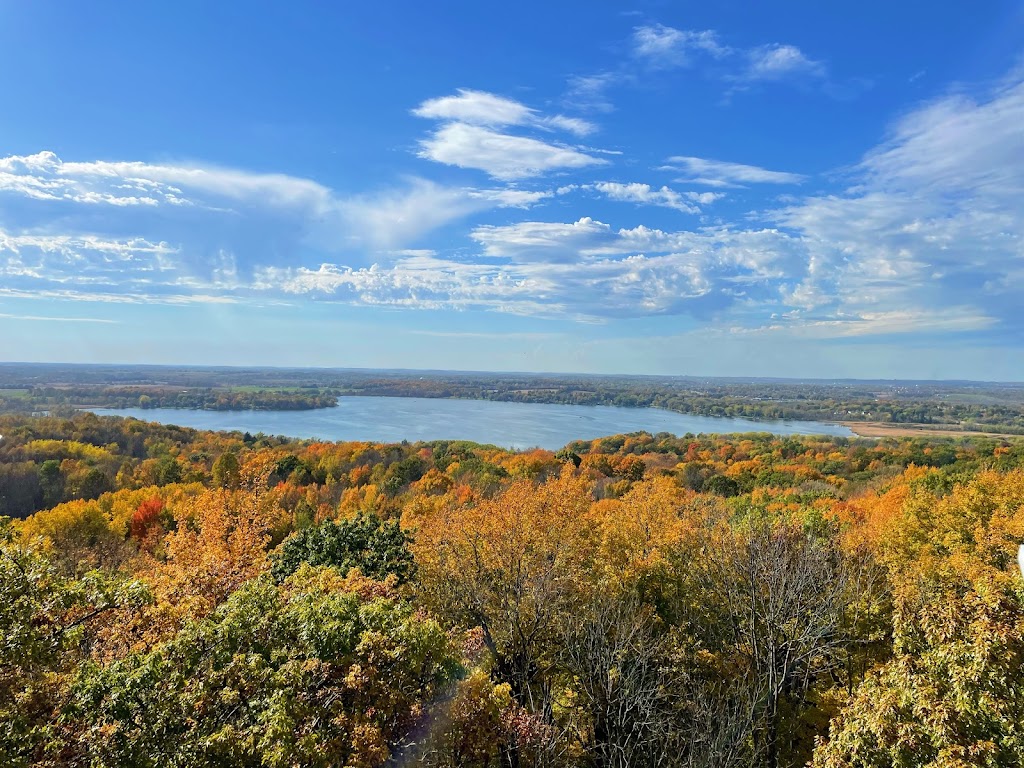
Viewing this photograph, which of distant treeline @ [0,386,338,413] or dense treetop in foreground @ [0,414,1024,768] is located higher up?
dense treetop in foreground @ [0,414,1024,768]

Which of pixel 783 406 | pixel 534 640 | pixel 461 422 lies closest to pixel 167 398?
pixel 461 422

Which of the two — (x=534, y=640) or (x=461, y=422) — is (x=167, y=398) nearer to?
(x=461, y=422)

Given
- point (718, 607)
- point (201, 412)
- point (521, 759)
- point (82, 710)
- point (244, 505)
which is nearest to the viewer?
point (82, 710)

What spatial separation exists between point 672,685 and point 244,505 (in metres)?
12.2

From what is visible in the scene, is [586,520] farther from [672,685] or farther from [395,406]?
[395,406]

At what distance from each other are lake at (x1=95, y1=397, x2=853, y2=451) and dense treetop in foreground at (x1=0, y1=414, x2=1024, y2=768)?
197ft

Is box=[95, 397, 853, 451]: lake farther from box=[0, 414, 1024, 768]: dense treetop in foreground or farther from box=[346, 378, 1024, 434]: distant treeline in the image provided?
box=[0, 414, 1024, 768]: dense treetop in foreground

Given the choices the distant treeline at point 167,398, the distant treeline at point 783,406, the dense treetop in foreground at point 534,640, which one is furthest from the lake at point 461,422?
the dense treetop in foreground at point 534,640

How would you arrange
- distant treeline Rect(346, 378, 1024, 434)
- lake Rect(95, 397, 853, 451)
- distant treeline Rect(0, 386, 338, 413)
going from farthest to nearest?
1. distant treeline Rect(346, 378, 1024, 434)
2. distant treeline Rect(0, 386, 338, 413)
3. lake Rect(95, 397, 853, 451)

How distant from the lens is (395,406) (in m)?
136

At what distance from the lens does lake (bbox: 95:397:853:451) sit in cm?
8856

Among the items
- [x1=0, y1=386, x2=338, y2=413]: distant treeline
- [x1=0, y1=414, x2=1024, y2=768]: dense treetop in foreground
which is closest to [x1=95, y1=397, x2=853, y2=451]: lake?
[x1=0, y1=386, x2=338, y2=413]: distant treeline

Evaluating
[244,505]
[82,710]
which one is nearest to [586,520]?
[244,505]

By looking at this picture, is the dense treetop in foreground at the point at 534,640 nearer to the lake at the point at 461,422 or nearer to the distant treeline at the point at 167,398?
the lake at the point at 461,422
